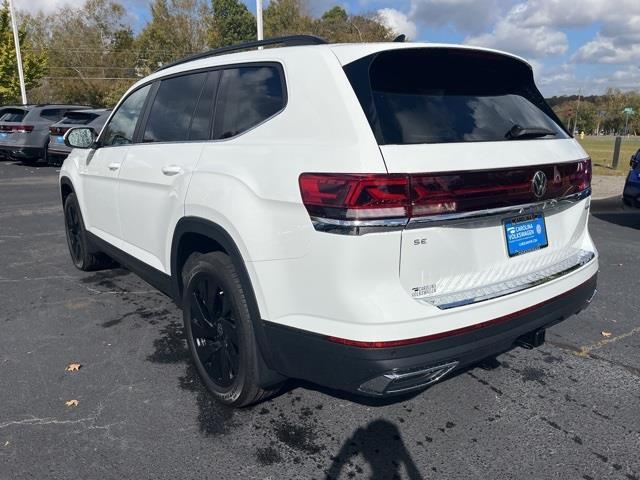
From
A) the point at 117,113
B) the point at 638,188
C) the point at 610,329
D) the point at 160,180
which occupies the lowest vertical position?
the point at 610,329

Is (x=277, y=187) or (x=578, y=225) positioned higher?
(x=277, y=187)

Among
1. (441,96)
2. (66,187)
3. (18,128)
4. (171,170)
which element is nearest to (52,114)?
(18,128)

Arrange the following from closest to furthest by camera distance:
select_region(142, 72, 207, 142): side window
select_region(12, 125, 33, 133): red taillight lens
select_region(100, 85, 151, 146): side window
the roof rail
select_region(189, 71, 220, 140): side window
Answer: the roof rail
select_region(189, 71, 220, 140): side window
select_region(142, 72, 207, 142): side window
select_region(100, 85, 151, 146): side window
select_region(12, 125, 33, 133): red taillight lens

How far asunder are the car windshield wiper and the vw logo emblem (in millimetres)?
208

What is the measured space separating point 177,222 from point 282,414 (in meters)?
1.23

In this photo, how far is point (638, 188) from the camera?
7375mm

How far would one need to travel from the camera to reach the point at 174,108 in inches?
137

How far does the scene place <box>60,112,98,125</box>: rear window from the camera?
14750mm

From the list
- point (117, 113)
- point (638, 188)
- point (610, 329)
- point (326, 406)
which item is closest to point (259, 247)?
point (326, 406)

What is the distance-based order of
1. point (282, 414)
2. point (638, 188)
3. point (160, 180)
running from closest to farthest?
point (282, 414), point (160, 180), point (638, 188)

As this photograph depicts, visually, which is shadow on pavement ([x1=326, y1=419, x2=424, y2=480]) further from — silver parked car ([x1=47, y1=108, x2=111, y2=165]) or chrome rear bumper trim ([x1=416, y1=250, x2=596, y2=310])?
silver parked car ([x1=47, y1=108, x2=111, y2=165])

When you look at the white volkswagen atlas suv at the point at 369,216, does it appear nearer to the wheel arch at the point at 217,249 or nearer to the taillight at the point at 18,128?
the wheel arch at the point at 217,249

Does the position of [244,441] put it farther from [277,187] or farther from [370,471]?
[277,187]

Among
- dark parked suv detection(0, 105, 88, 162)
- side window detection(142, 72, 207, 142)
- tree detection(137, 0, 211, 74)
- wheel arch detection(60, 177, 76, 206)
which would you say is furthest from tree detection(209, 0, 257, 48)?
side window detection(142, 72, 207, 142)
